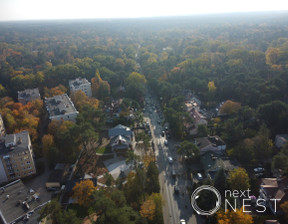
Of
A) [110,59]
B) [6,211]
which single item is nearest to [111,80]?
[110,59]

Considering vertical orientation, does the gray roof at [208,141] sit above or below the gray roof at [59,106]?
below

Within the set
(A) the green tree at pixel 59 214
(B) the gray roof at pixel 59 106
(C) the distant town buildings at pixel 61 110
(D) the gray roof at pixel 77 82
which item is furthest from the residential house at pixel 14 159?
(D) the gray roof at pixel 77 82

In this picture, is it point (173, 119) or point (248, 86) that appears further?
point (248, 86)

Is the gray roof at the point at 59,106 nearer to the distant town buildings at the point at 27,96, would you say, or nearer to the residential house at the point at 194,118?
the distant town buildings at the point at 27,96

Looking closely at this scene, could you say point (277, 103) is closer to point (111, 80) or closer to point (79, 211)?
point (79, 211)

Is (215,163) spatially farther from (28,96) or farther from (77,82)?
(28,96)
